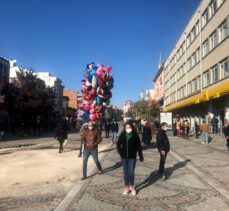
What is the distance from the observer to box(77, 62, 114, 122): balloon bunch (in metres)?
23.9

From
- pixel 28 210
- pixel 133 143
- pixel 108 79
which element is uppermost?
pixel 108 79

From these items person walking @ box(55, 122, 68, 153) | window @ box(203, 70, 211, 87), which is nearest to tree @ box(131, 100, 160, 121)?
window @ box(203, 70, 211, 87)

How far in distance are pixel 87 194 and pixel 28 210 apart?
171 centimetres

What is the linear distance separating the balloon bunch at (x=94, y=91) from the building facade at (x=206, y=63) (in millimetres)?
9113

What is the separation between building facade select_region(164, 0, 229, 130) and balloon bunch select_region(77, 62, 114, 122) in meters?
9.11

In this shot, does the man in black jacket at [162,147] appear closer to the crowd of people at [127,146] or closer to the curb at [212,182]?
the crowd of people at [127,146]

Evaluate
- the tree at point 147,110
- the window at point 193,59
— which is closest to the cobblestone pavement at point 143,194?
the window at point 193,59

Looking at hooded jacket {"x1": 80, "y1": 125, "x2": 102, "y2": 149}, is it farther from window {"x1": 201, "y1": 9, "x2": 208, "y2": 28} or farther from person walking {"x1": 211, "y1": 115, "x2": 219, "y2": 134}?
window {"x1": 201, "y1": 9, "x2": 208, "y2": 28}

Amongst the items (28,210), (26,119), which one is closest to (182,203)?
(28,210)

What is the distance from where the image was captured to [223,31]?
32.0 meters

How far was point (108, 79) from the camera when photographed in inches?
981

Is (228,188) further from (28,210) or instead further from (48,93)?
(48,93)

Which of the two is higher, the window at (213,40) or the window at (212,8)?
the window at (212,8)

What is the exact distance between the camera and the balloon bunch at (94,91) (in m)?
23.9
